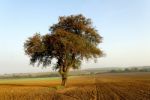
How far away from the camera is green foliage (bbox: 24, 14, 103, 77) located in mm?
44500

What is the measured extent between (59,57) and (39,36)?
472 centimetres

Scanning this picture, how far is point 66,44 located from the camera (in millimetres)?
44156

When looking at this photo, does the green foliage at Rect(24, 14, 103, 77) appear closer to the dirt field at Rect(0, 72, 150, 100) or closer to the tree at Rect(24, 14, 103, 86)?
the tree at Rect(24, 14, 103, 86)

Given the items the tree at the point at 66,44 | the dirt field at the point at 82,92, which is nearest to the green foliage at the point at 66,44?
the tree at the point at 66,44

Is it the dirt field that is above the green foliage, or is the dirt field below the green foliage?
below

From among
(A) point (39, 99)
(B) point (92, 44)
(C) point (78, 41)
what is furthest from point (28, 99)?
(B) point (92, 44)

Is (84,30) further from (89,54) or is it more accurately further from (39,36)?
(39,36)

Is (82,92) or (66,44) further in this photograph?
(66,44)

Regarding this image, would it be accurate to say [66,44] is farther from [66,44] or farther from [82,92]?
[82,92]

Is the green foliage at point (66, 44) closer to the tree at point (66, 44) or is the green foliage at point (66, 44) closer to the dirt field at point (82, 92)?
the tree at point (66, 44)

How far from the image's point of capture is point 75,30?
46.2 meters

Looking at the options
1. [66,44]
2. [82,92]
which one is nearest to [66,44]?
[66,44]

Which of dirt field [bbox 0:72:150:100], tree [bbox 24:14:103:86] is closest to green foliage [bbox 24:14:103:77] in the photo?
tree [bbox 24:14:103:86]

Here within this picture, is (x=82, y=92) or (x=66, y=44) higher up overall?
(x=66, y=44)
